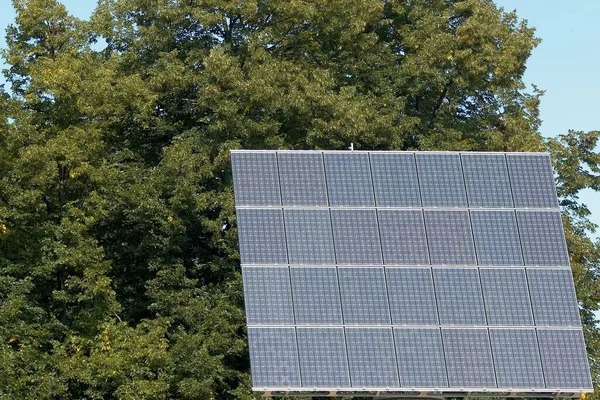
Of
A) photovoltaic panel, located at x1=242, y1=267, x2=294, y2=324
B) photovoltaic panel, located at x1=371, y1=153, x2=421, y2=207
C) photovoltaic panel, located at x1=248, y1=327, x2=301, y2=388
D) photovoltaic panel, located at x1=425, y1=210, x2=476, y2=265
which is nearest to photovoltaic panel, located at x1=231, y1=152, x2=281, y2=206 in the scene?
photovoltaic panel, located at x1=242, y1=267, x2=294, y2=324

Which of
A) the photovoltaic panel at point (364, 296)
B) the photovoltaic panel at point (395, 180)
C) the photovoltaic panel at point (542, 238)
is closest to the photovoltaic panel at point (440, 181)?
the photovoltaic panel at point (395, 180)

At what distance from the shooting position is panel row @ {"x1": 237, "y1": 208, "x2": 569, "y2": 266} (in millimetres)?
34000

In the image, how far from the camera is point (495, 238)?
35.0 meters

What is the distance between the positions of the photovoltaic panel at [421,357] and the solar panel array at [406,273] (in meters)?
0.03

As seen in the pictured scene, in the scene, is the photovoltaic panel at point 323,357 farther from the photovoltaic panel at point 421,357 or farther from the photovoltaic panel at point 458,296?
the photovoltaic panel at point 458,296

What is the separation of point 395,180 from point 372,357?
14.8 ft

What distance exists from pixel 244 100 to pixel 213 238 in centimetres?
429

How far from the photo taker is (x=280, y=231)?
34.1 metres

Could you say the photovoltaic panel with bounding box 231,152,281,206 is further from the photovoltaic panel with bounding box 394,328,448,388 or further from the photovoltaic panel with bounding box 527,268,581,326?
the photovoltaic panel with bounding box 527,268,581,326

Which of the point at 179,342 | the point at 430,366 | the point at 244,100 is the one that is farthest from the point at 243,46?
the point at 430,366

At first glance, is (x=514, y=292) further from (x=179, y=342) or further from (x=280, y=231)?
(x=179, y=342)

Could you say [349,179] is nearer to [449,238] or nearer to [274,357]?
[449,238]

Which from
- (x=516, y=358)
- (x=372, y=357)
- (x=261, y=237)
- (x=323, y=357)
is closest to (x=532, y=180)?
(x=516, y=358)

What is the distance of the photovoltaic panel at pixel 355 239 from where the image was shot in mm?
34250
